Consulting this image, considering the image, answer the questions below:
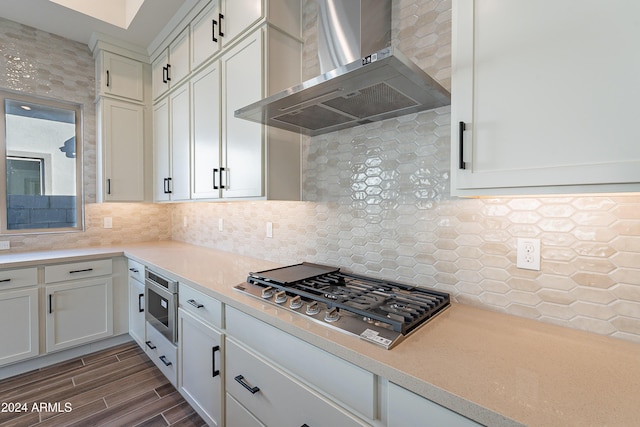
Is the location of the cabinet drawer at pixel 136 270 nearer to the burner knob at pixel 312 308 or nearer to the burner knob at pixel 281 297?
the burner knob at pixel 281 297

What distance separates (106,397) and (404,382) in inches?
88.4

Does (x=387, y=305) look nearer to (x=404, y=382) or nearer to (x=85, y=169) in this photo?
(x=404, y=382)

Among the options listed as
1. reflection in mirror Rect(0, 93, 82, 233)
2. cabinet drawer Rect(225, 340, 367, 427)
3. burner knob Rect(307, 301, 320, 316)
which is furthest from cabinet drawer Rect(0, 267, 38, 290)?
burner knob Rect(307, 301, 320, 316)

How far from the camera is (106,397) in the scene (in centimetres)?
199

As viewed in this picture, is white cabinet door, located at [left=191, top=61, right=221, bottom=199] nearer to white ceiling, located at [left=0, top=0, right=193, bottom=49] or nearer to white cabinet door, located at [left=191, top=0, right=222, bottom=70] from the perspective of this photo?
white cabinet door, located at [left=191, top=0, right=222, bottom=70]

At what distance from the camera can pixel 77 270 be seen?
243 centimetres

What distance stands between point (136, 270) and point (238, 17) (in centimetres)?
211

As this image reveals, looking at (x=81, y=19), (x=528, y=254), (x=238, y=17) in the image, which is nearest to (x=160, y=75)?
(x=81, y=19)

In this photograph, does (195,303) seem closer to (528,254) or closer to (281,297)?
(281,297)

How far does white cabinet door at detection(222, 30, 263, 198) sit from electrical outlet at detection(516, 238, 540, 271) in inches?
50.6

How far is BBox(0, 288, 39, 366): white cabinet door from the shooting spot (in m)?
2.15

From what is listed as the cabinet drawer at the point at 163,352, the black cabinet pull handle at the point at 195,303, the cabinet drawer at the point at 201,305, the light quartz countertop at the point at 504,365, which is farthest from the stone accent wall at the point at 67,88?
the light quartz countertop at the point at 504,365

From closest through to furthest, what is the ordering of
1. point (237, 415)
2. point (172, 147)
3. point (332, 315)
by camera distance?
1. point (332, 315)
2. point (237, 415)
3. point (172, 147)

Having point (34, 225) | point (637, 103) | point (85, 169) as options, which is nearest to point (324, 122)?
point (637, 103)
